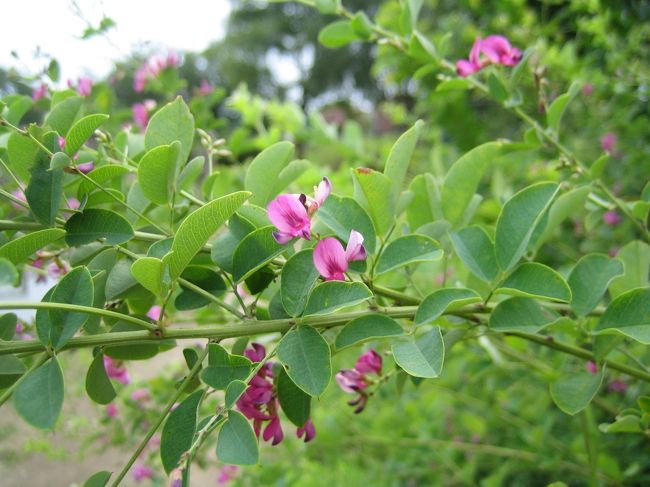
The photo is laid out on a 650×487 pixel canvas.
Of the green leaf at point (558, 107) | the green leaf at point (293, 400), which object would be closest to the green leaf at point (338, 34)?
the green leaf at point (558, 107)

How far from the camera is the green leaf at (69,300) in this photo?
327mm

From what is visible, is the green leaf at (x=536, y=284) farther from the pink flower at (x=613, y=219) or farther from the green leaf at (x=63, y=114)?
the pink flower at (x=613, y=219)

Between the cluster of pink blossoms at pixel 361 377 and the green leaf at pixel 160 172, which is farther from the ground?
the green leaf at pixel 160 172

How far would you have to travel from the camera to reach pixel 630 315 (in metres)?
0.40

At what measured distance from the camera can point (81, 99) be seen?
44 centimetres

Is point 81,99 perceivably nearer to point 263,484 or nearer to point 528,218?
point 528,218

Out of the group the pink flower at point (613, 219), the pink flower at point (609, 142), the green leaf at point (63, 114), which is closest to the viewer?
the green leaf at point (63, 114)

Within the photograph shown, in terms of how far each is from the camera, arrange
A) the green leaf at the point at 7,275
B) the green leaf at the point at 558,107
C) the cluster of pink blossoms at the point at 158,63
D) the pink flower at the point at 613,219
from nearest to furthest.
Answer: the green leaf at the point at 7,275 → the green leaf at the point at 558,107 → the cluster of pink blossoms at the point at 158,63 → the pink flower at the point at 613,219

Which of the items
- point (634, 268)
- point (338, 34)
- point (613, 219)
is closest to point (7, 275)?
point (634, 268)

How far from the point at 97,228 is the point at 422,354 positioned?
0.74ft

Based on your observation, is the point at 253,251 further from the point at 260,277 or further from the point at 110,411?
the point at 110,411

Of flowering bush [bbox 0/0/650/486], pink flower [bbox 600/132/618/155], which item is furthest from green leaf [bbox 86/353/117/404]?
pink flower [bbox 600/132/618/155]

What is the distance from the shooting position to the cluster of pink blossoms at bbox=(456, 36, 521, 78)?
0.61 meters

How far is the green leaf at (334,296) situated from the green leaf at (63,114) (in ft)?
0.80
